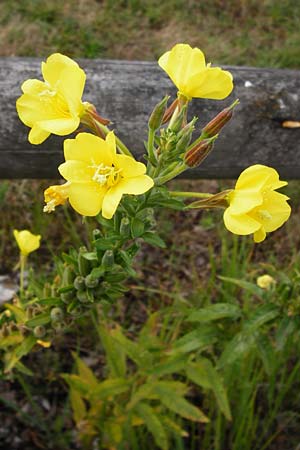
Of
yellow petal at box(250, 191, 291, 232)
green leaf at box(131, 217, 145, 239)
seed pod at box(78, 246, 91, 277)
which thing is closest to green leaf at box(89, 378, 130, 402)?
seed pod at box(78, 246, 91, 277)

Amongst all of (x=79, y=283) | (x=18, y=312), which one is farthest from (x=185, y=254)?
(x=79, y=283)

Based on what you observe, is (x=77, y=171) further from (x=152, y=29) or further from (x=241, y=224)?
(x=152, y=29)

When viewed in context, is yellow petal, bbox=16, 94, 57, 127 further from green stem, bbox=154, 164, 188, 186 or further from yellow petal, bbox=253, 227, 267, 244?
yellow petal, bbox=253, 227, 267, 244

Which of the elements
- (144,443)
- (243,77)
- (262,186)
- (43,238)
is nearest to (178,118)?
(262,186)

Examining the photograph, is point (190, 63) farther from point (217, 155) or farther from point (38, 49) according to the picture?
point (38, 49)

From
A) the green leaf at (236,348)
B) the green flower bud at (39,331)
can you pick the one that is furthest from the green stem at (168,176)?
the green leaf at (236,348)
